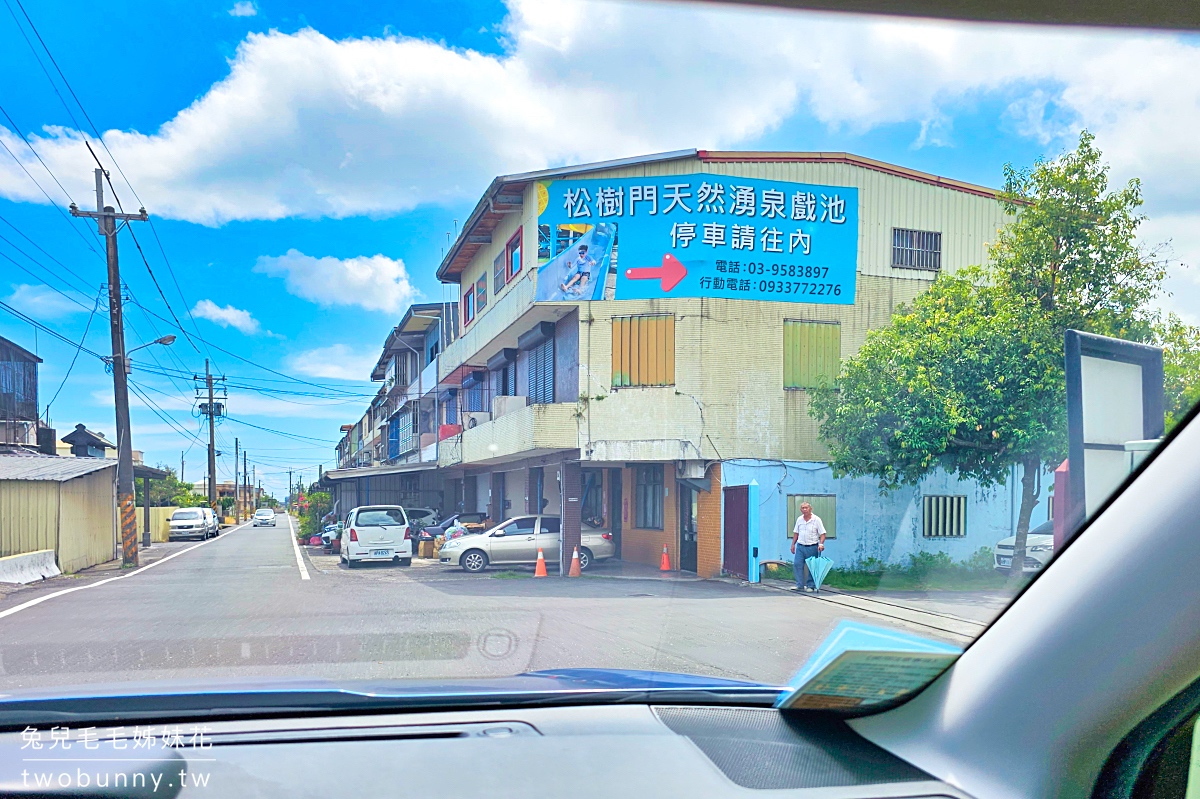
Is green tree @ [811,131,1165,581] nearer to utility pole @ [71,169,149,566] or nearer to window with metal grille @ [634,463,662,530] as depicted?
window with metal grille @ [634,463,662,530]

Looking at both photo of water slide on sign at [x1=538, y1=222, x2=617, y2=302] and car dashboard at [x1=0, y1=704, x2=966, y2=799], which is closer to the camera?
car dashboard at [x1=0, y1=704, x2=966, y2=799]

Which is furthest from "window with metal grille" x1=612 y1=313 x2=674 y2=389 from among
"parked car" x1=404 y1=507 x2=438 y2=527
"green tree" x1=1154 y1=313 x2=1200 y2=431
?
"green tree" x1=1154 y1=313 x2=1200 y2=431

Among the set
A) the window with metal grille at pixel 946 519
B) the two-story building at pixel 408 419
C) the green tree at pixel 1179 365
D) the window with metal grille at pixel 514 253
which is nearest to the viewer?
the green tree at pixel 1179 365

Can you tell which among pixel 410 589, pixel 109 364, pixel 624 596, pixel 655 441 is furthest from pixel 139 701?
pixel 109 364

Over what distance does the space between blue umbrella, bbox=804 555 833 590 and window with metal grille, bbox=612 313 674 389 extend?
5783 mm

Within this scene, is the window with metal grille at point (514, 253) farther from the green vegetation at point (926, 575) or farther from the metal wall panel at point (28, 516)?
the green vegetation at point (926, 575)

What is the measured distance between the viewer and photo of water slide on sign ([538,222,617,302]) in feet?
63.4

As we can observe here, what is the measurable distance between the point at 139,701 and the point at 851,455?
1537cm

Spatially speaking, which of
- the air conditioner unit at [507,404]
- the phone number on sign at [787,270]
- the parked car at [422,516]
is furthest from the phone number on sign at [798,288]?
the parked car at [422,516]

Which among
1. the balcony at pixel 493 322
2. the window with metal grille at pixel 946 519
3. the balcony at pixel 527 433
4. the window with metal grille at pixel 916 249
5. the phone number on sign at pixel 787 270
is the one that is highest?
the window with metal grille at pixel 916 249

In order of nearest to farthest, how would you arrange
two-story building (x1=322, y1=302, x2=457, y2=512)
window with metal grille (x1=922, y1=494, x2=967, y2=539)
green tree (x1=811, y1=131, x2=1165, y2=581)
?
green tree (x1=811, y1=131, x2=1165, y2=581) < window with metal grille (x1=922, y1=494, x2=967, y2=539) < two-story building (x1=322, y1=302, x2=457, y2=512)

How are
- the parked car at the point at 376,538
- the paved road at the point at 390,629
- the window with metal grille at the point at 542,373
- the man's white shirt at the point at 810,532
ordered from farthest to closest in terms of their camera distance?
1. the window with metal grille at the point at 542,373
2. the parked car at the point at 376,538
3. the man's white shirt at the point at 810,532
4. the paved road at the point at 390,629

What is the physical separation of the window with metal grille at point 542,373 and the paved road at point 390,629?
744 centimetres

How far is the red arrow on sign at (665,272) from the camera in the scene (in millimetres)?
19062
